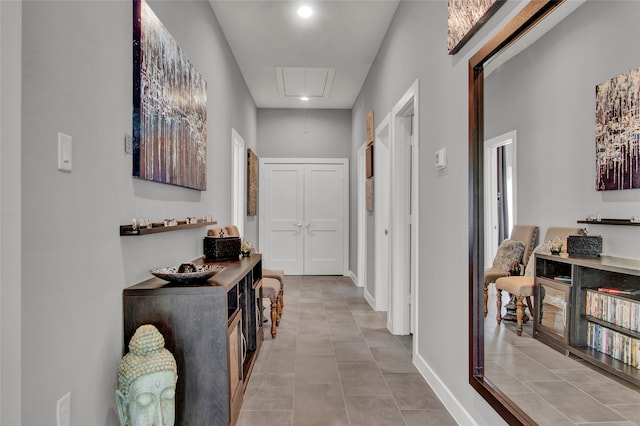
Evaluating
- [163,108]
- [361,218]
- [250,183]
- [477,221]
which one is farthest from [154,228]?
[361,218]

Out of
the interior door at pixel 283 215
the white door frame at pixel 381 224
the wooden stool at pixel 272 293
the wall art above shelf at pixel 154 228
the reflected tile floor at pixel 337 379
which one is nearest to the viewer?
the wall art above shelf at pixel 154 228

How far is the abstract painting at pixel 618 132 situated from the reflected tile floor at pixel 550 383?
1.70 ft

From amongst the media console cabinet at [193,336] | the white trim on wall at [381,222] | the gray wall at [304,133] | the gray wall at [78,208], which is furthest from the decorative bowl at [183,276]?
the gray wall at [304,133]

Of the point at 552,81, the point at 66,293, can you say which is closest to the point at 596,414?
the point at 552,81

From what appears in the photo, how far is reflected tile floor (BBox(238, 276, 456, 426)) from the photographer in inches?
84.3

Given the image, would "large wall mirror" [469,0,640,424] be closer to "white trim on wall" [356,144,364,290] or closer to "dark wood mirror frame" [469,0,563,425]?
"dark wood mirror frame" [469,0,563,425]

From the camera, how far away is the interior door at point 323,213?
6.77 m

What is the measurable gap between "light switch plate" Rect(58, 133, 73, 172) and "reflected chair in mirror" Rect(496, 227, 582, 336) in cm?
159

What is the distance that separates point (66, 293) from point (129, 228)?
453 millimetres

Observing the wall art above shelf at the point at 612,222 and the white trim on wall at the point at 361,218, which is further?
the white trim on wall at the point at 361,218

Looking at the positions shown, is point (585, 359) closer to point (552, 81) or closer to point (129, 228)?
point (552, 81)

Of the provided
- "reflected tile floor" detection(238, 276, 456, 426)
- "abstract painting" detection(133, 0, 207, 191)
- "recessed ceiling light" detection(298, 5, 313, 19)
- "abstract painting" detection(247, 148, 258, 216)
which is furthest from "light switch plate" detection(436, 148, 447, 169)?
"abstract painting" detection(247, 148, 258, 216)

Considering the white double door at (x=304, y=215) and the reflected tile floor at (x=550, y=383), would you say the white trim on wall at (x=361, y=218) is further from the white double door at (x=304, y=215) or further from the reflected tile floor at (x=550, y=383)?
the reflected tile floor at (x=550, y=383)

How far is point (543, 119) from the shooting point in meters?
1.33
